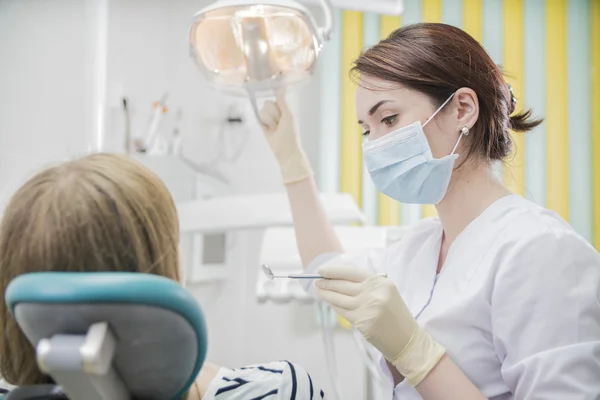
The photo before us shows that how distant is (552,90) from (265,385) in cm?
215

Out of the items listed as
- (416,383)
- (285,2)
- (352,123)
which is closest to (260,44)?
(285,2)

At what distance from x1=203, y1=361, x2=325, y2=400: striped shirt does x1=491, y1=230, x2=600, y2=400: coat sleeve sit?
383mm

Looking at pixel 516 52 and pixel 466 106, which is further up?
pixel 516 52

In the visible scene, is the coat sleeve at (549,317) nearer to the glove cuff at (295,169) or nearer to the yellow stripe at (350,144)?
the glove cuff at (295,169)

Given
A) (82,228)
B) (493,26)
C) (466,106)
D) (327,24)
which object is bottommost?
(82,228)

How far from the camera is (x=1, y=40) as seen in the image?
1.98 metres

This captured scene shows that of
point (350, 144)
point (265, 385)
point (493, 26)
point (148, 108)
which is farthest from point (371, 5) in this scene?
point (265, 385)

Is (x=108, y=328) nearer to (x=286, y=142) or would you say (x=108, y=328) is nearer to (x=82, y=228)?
(x=82, y=228)

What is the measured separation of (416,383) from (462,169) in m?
0.49

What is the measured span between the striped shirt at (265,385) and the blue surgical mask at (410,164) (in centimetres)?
57

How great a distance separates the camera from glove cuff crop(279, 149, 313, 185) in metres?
1.64

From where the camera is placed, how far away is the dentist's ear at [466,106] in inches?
49.4

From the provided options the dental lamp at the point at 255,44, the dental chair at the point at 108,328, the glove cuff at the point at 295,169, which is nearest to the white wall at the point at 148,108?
the dental lamp at the point at 255,44

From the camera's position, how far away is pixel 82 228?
72 centimetres
